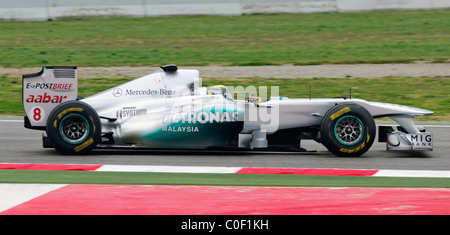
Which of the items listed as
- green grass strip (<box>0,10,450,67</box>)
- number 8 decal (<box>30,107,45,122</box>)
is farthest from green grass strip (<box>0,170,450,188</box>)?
green grass strip (<box>0,10,450,67</box>)

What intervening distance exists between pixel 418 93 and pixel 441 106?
3.40 feet

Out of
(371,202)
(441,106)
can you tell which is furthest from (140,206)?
(441,106)

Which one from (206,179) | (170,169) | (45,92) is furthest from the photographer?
(45,92)

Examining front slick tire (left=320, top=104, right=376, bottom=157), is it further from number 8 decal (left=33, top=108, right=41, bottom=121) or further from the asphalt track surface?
number 8 decal (left=33, top=108, right=41, bottom=121)

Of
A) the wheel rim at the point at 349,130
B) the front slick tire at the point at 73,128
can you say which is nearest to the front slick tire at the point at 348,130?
the wheel rim at the point at 349,130

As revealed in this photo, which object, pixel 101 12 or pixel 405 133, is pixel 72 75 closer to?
pixel 405 133

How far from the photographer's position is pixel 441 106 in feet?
44.0

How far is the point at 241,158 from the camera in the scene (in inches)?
327

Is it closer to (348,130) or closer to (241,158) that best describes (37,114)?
(241,158)

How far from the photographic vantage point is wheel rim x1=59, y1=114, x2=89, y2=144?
319 inches

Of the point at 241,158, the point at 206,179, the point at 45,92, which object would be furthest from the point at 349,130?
the point at 45,92

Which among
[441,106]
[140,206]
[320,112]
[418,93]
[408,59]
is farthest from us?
[408,59]

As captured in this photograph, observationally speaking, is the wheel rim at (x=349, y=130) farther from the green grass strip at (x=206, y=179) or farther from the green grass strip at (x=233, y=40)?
the green grass strip at (x=233, y=40)

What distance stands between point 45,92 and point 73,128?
0.60 meters
